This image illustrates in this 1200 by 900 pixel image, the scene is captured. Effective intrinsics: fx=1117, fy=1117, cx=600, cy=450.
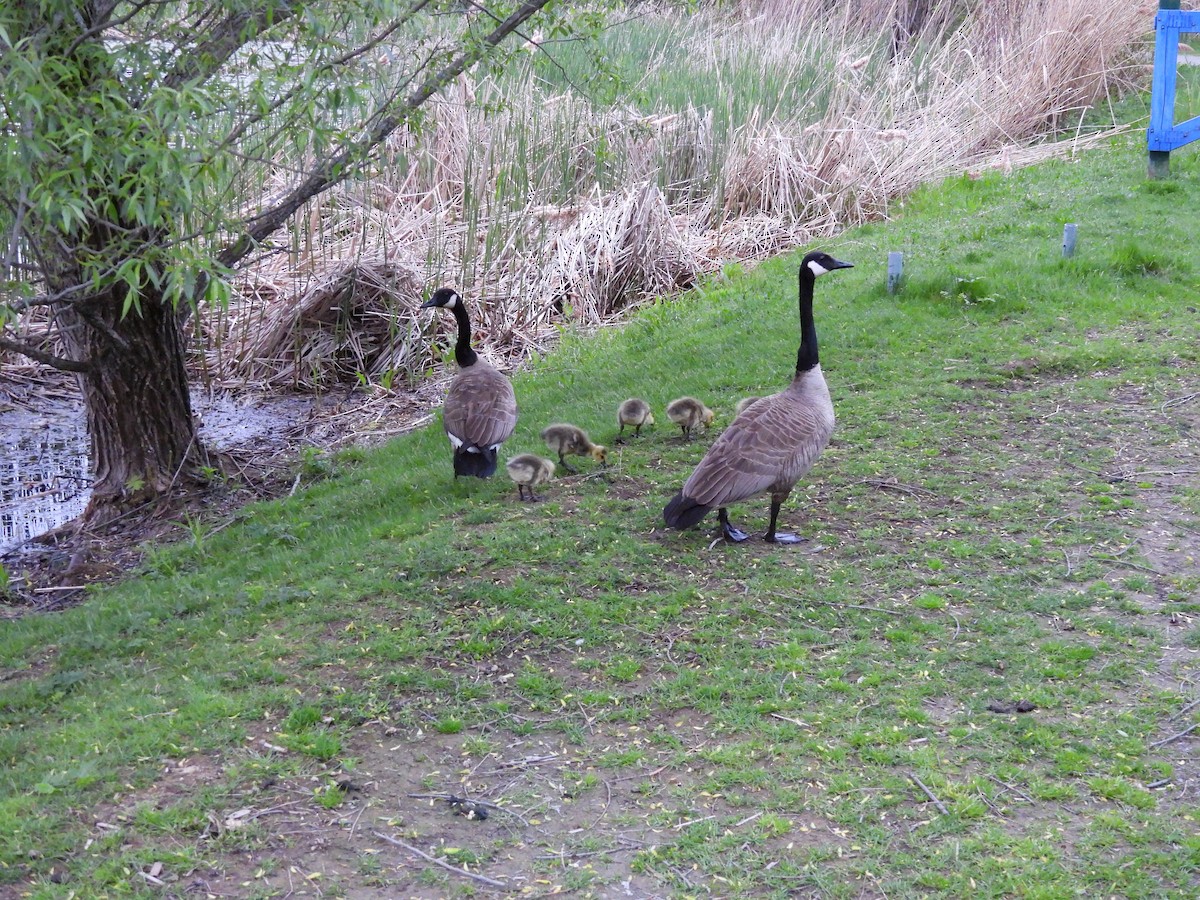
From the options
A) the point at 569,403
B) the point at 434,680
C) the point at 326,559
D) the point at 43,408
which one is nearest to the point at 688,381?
the point at 569,403

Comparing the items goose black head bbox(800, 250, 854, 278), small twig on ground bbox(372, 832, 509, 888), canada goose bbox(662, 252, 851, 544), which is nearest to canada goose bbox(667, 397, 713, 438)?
goose black head bbox(800, 250, 854, 278)

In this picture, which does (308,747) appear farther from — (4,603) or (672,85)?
(672,85)

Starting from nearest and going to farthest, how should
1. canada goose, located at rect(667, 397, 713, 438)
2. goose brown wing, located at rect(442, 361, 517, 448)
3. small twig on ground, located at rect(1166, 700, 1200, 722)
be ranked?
1. small twig on ground, located at rect(1166, 700, 1200, 722)
2. goose brown wing, located at rect(442, 361, 517, 448)
3. canada goose, located at rect(667, 397, 713, 438)

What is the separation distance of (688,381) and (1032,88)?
36.9 ft

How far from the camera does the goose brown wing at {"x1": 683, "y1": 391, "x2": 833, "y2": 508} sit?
6707 millimetres

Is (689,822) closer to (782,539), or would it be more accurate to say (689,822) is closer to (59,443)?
(782,539)

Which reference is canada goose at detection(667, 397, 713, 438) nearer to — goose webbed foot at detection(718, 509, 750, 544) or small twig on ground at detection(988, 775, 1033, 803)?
goose webbed foot at detection(718, 509, 750, 544)

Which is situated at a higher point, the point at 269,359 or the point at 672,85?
the point at 672,85

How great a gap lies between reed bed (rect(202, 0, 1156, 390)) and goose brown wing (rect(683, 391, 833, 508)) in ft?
13.8

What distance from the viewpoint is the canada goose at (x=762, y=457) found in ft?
22.0

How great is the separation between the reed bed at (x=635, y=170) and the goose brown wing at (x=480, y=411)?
9.79 ft

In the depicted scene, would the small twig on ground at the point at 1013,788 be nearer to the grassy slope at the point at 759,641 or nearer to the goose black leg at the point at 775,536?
the grassy slope at the point at 759,641

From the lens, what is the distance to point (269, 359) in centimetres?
1318

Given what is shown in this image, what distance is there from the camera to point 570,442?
838 cm
